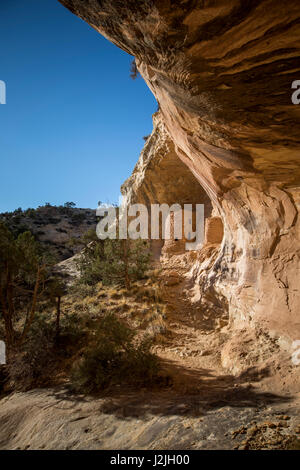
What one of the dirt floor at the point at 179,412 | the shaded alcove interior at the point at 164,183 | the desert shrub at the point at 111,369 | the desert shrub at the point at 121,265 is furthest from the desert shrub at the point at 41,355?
the shaded alcove interior at the point at 164,183

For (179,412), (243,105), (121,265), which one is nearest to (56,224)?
(121,265)

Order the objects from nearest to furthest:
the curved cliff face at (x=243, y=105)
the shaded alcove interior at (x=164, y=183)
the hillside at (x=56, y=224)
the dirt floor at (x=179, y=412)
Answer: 1. the curved cliff face at (x=243, y=105)
2. the dirt floor at (x=179, y=412)
3. the shaded alcove interior at (x=164, y=183)
4. the hillside at (x=56, y=224)

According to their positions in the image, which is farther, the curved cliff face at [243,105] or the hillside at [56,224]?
the hillside at [56,224]

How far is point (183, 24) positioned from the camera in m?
1.96

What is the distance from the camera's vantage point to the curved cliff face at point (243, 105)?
6.30ft

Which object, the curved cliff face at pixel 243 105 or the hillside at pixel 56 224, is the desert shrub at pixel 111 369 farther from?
the hillside at pixel 56 224

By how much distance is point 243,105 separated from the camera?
279 cm

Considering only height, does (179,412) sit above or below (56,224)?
below

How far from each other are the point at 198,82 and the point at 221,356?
5.68m

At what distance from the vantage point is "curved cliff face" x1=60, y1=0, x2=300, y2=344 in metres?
1.92

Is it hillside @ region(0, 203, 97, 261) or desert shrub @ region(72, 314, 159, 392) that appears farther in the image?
hillside @ region(0, 203, 97, 261)

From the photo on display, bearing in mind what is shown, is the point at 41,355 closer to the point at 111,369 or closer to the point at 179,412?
the point at 111,369

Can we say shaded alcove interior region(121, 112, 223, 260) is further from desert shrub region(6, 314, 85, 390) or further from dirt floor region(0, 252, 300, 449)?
dirt floor region(0, 252, 300, 449)

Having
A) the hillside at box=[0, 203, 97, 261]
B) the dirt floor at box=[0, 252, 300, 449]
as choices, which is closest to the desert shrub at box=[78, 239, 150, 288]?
the dirt floor at box=[0, 252, 300, 449]
